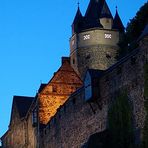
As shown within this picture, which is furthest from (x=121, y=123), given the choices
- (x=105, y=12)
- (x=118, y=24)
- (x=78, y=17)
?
(x=78, y=17)

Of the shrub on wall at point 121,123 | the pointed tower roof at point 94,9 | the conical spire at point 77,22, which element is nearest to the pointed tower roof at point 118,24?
the pointed tower roof at point 94,9

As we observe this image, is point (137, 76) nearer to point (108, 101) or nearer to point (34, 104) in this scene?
point (108, 101)

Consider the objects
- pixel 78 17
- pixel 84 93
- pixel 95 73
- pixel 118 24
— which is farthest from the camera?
pixel 78 17

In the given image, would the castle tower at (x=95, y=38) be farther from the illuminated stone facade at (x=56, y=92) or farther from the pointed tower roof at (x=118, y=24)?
the illuminated stone facade at (x=56, y=92)

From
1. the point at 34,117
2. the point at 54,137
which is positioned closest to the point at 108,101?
the point at 54,137

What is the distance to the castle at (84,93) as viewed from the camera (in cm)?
3050

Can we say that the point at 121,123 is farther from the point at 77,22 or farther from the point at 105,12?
the point at 105,12

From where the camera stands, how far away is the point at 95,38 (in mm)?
69688

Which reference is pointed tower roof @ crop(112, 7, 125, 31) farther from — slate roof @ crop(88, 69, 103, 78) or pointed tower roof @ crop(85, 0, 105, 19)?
slate roof @ crop(88, 69, 103, 78)

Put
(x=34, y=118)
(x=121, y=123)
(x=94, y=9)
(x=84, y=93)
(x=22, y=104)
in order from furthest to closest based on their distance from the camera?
1. (x=94, y=9)
2. (x=22, y=104)
3. (x=34, y=118)
4. (x=84, y=93)
5. (x=121, y=123)

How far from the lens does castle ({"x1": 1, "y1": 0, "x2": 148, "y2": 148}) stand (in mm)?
30500

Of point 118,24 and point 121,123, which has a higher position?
point 118,24

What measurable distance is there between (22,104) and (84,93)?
23.7 m

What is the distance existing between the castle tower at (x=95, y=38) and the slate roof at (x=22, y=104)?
8.36 metres
